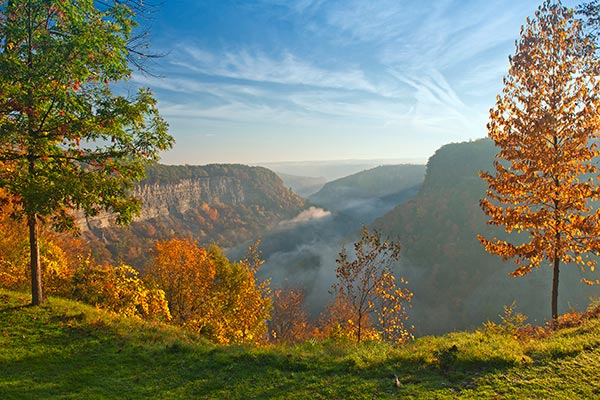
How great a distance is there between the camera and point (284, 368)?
8039 mm

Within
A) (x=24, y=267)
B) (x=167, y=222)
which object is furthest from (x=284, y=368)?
(x=167, y=222)

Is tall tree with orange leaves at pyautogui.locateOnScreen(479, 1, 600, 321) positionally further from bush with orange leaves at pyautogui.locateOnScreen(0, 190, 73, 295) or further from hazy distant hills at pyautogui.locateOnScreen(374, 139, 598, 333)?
hazy distant hills at pyautogui.locateOnScreen(374, 139, 598, 333)

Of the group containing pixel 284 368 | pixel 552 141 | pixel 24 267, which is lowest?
pixel 284 368

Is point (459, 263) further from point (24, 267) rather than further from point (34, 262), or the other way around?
point (34, 262)

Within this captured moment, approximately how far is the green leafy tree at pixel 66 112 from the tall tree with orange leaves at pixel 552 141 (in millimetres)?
11427

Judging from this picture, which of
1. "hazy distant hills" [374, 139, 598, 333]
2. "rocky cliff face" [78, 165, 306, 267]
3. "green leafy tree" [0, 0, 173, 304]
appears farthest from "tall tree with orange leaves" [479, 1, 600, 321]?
"rocky cliff face" [78, 165, 306, 267]

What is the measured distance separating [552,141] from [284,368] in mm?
11111

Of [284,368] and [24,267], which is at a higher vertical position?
[24,267]

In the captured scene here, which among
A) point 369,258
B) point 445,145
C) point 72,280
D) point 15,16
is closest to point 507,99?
point 369,258

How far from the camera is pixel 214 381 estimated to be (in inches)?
299

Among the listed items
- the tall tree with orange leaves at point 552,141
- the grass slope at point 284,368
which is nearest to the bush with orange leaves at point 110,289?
the grass slope at point 284,368

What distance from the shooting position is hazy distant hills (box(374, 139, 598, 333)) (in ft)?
293

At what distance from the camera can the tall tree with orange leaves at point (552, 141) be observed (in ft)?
33.3

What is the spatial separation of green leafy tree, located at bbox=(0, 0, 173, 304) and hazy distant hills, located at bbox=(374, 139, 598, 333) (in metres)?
77.6
